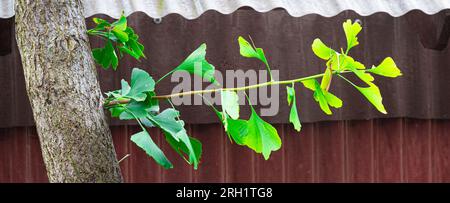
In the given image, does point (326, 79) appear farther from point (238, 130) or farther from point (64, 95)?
point (64, 95)

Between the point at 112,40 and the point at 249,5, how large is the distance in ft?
4.05

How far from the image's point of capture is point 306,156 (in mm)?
3422

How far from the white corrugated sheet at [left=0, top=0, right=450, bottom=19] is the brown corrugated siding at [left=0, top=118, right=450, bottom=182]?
2.52 ft

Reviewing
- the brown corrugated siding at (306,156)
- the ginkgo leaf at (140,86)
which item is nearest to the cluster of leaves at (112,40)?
the ginkgo leaf at (140,86)

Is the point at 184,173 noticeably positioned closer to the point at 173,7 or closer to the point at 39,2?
the point at 173,7

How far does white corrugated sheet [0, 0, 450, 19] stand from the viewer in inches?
111

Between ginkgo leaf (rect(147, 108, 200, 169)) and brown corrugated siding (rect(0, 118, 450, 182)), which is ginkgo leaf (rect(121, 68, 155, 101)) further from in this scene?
brown corrugated siding (rect(0, 118, 450, 182))

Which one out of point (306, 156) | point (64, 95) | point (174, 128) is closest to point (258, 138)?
point (174, 128)

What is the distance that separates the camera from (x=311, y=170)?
343cm

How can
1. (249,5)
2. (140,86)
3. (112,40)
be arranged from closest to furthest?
(140,86) < (112,40) < (249,5)

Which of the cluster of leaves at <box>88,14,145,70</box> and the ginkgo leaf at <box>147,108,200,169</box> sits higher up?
the cluster of leaves at <box>88,14,145,70</box>

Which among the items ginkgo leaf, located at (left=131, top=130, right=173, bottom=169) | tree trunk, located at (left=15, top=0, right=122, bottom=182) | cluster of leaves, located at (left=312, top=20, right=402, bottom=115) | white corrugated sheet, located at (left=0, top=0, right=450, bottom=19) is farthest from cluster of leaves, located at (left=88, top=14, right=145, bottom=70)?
white corrugated sheet, located at (left=0, top=0, right=450, bottom=19)

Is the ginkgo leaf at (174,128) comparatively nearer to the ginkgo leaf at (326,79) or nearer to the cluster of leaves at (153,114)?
the cluster of leaves at (153,114)
